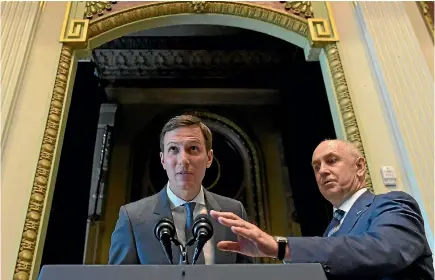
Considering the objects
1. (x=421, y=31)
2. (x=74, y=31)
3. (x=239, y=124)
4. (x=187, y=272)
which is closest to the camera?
(x=187, y=272)

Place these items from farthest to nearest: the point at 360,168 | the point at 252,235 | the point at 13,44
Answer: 1. the point at 13,44
2. the point at 360,168
3. the point at 252,235

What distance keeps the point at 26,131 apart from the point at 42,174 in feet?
1.03

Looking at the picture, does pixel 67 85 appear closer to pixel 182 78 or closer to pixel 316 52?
pixel 316 52

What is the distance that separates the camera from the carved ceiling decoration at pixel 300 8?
3445 millimetres

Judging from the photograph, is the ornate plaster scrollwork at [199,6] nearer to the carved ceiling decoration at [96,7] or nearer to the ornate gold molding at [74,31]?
the carved ceiling decoration at [96,7]

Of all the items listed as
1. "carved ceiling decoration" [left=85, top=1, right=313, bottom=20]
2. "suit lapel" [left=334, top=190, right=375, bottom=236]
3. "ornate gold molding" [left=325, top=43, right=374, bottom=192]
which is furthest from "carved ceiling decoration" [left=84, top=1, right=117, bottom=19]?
"suit lapel" [left=334, top=190, right=375, bottom=236]

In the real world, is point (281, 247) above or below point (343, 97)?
below

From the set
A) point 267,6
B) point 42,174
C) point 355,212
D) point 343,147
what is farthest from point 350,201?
point 267,6

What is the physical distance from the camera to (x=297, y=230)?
443 cm

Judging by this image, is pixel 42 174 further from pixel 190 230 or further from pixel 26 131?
pixel 190 230

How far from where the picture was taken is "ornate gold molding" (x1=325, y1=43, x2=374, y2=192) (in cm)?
283

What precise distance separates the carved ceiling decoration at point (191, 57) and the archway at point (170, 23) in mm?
1323

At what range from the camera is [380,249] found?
112 cm

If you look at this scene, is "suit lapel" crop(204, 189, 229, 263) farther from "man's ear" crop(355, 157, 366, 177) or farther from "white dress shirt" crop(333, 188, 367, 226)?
"man's ear" crop(355, 157, 366, 177)
